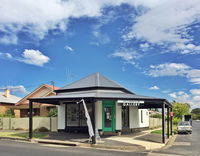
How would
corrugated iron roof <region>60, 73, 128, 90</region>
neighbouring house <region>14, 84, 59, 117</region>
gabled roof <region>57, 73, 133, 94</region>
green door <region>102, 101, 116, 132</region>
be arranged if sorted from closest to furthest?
green door <region>102, 101, 116, 132</region>, gabled roof <region>57, 73, 133, 94</region>, corrugated iron roof <region>60, 73, 128, 90</region>, neighbouring house <region>14, 84, 59, 117</region>

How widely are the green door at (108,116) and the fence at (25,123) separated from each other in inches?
221

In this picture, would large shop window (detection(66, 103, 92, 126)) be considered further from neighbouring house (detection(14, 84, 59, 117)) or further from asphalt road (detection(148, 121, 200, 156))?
neighbouring house (detection(14, 84, 59, 117))

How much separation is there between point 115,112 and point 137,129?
4.79 metres

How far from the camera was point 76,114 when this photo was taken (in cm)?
2328

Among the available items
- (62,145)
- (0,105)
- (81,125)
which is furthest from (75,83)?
(0,105)

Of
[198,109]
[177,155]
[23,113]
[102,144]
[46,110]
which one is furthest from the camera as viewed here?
[198,109]

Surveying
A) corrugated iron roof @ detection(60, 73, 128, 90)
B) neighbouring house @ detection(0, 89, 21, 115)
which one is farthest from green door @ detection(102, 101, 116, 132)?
neighbouring house @ detection(0, 89, 21, 115)

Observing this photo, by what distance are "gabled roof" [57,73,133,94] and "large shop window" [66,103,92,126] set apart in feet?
5.36

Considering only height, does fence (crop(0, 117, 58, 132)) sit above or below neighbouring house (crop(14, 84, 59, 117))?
below

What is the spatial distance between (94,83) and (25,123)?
9.75m

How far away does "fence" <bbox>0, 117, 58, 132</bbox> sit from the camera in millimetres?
25594

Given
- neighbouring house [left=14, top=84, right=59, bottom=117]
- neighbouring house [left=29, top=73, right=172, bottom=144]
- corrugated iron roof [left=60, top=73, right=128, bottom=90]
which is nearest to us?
neighbouring house [left=29, top=73, right=172, bottom=144]

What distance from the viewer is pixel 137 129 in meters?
26.3

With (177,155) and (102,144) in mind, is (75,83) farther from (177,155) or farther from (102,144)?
(177,155)
